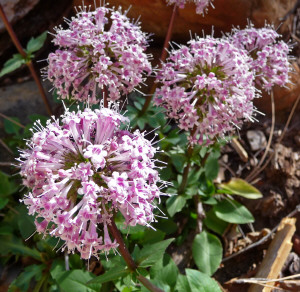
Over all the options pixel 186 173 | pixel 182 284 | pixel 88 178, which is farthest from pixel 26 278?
pixel 88 178

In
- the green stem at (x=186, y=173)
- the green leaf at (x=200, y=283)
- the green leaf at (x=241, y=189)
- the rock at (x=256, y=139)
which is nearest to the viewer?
the green leaf at (x=200, y=283)

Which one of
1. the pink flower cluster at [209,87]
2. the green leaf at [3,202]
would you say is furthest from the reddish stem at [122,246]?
the green leaf at [3,202]

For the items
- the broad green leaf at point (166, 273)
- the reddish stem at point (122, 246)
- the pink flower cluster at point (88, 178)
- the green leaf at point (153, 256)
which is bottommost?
the broad green leaf at point (166, 273)

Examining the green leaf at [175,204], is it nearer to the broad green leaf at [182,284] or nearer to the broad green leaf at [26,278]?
the broad green leaf at [182,284]

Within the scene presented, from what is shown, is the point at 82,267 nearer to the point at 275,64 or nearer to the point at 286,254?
the point at 286,254

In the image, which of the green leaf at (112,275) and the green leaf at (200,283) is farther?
Result: the green leaf at (200,283)

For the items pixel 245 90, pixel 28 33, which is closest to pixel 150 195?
pixel 245 90

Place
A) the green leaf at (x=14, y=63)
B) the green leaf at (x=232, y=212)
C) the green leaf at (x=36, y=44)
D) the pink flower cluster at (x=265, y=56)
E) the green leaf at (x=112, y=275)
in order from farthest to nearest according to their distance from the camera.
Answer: the green leaf at (x=232, y=212) → the green leaf at (x=36, y=44) → the green leaf at (x=14, y=63) → the pink flower cluster at (x=265, y=56) → the green leaf at (x=112, y=275)

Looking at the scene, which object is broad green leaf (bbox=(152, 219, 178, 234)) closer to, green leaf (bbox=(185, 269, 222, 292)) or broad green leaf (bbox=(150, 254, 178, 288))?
broad green leaf (bbox=(150, 254, 178, 288))
